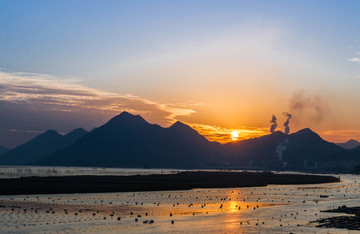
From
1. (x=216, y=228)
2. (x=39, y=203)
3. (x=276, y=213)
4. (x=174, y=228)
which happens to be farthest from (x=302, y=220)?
(x=39, y=203)

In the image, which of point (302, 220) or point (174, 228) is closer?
point (174, 228)

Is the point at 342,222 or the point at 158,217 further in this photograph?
Result: the point at 158,217

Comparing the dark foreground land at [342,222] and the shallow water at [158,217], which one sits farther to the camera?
the dark foreground land at [342,222]

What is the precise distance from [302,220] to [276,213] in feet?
26.5

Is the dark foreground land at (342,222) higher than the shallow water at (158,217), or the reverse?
the dark foreground land at (342,222)

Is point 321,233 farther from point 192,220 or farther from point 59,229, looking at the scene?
point 59,229

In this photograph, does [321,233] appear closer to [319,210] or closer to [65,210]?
[319,210]

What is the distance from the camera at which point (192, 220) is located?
195ft

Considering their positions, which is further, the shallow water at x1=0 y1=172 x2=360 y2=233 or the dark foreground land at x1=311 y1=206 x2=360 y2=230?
the dark foreground land at x1=311 y1=206 x2=360 y2=230

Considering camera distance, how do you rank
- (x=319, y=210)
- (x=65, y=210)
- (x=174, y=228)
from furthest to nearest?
(x=319, y=210) < (x=65, y=210) < (x=174, y=228)

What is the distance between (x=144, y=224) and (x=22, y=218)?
1483 cm

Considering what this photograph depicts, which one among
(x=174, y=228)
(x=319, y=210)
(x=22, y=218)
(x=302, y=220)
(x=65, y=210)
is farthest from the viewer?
(x=319, y=210)

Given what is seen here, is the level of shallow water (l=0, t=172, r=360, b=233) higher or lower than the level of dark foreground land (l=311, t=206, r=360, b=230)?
lower

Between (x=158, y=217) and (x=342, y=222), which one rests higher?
(x=342, y=222)
